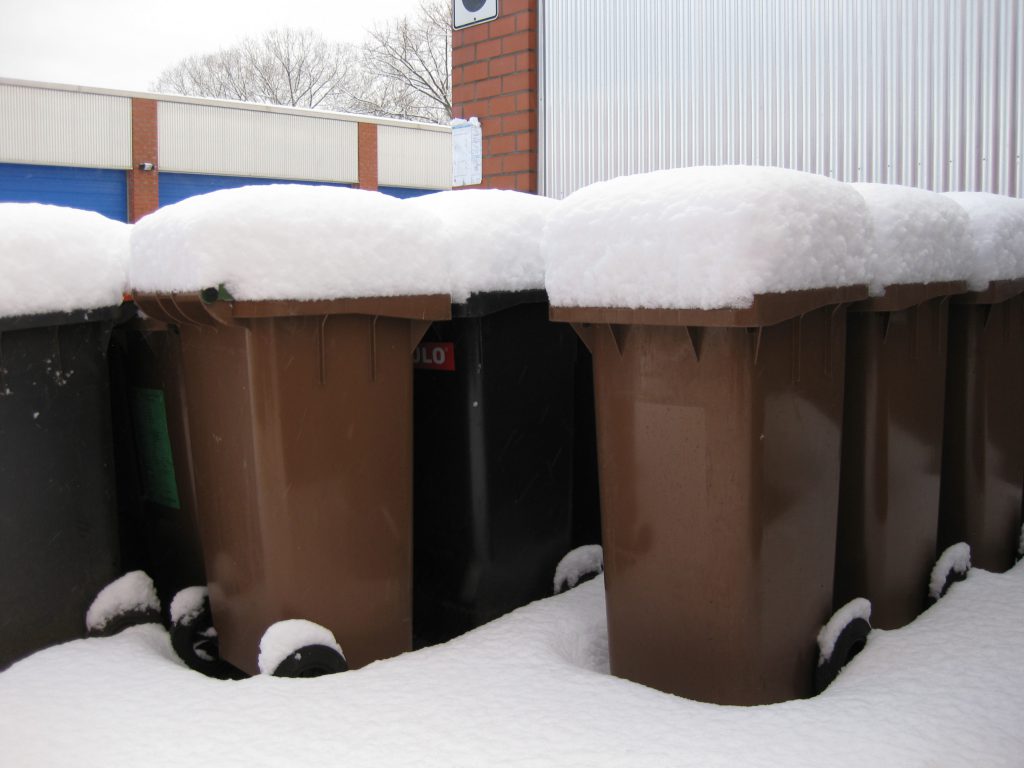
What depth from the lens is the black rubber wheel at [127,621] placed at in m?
2.86

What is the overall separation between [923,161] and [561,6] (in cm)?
273

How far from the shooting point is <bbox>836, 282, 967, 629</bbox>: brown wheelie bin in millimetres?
2764

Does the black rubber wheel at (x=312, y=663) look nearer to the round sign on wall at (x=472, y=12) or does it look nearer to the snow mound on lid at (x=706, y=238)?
the snow mound on lid at (x=706, y=238)

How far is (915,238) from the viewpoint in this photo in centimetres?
273

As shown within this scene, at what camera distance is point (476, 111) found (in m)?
6.53

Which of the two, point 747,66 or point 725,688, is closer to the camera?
point 725,688

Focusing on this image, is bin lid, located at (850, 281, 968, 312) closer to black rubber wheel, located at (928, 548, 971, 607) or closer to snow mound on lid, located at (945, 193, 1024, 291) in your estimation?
snow mound on lid, located at (945, 193, 1024, 291)

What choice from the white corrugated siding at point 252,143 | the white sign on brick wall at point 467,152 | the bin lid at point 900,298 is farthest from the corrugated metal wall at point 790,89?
the white corrugated siding at point 252,143

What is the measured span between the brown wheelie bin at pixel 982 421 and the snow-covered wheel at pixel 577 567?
1.33 metres

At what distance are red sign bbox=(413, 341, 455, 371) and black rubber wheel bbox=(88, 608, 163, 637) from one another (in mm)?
1250

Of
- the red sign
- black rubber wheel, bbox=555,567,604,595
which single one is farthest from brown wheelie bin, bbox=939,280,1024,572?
the red sign

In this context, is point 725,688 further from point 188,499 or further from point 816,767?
point 188,499

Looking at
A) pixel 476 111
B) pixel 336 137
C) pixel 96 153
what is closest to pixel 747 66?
pixel 476 111

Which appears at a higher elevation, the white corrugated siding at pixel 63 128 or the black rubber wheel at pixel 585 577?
the white corrugated siding at pixel 63 128
